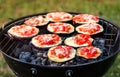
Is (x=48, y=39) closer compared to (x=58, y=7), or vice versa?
(x=48, y=39)

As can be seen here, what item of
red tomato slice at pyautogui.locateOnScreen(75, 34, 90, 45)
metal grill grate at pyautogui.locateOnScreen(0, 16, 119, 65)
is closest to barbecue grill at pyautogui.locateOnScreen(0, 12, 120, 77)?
metal grill grate at pyautogui.locateOnScreen(0, 16, 119, 65)

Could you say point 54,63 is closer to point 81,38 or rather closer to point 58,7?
point 81,38

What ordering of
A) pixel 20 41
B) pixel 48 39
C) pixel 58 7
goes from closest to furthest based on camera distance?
pixel 48 39 → pixel 20 41 → pixel 58 7

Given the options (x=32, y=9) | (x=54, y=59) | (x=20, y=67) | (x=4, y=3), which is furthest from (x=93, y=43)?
(x=4, y=3)

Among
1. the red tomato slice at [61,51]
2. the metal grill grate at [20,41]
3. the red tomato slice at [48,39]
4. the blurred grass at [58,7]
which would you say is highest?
the red tomato slice at [48,39]

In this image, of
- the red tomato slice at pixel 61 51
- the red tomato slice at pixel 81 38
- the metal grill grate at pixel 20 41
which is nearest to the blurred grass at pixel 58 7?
the metal grill grate at pixel 20 41

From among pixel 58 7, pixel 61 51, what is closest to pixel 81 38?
pixel 61 51

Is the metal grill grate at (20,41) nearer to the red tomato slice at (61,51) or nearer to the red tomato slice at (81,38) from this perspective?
the red tomato slice at (81,38)

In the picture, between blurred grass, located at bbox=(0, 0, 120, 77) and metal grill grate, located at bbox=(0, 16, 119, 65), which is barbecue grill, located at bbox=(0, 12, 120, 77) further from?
blurred grass, located at bbox=(0, 0, 120, 77)
